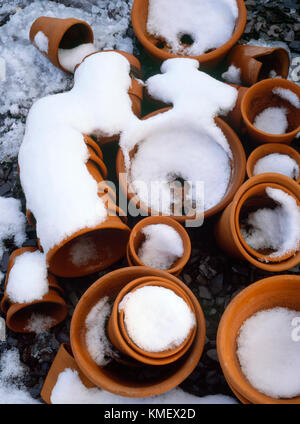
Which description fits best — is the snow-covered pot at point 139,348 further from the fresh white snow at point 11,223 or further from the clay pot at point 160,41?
the clay pot at point 160,41

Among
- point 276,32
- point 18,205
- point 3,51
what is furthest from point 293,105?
point 3,51

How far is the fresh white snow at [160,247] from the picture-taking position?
5.38ft

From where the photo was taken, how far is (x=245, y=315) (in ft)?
4.81

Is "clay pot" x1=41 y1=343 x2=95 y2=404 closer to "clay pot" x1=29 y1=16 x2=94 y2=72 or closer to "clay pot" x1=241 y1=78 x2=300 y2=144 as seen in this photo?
"clay pot" x1=241 y1=78 x2=300 y2=144

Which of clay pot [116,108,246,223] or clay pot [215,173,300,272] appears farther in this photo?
clay pot [116,108,246,223]

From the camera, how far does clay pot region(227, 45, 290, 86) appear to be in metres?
2.00

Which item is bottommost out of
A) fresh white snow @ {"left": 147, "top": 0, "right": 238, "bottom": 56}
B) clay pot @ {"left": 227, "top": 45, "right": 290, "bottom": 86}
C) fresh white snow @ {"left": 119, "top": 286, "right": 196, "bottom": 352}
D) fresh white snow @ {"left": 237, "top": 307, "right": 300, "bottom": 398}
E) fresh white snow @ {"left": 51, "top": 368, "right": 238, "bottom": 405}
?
fresh white snow @ {"left": 51, "top": 368, "right": 238, "bottom": 405}

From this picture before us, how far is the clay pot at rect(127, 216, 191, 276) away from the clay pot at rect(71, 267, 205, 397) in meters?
0.13

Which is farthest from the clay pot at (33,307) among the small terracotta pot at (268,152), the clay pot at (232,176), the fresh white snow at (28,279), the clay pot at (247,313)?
the small terracotta pot at (268,152)

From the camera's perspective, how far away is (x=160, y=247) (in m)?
1.68

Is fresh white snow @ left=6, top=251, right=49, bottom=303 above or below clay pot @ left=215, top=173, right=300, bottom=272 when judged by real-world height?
below

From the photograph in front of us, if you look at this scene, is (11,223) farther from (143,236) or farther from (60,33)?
(60,33)

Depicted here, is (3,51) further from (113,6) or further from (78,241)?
(78,241)

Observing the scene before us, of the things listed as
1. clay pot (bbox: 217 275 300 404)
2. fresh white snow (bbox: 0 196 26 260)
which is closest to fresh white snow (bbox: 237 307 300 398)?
clay pot (bbox: 217 275 300 404)
